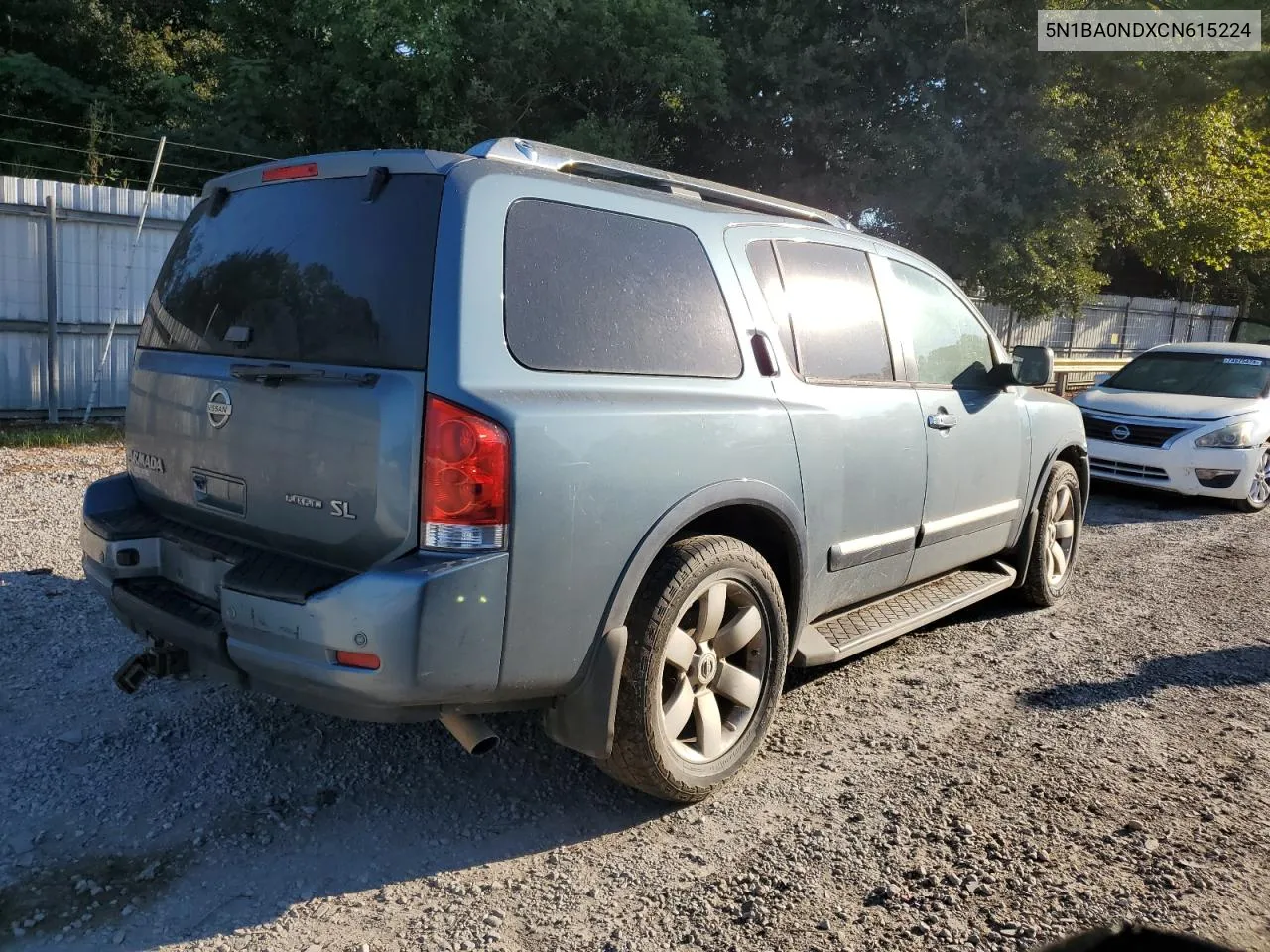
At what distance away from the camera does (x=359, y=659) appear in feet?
8.40

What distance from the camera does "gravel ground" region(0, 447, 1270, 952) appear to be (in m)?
2.65

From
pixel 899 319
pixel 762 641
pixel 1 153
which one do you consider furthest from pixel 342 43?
pixel 762 641

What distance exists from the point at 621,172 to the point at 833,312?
3.62ft

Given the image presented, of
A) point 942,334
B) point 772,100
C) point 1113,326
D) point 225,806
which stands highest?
point 772,100

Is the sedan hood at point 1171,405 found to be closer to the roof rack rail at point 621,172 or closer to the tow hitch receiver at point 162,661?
the roof rack rail at point 621,172

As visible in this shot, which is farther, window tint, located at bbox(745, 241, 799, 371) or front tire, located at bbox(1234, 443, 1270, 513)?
front tire, located at bbox(1234, 443, 1270, 513)

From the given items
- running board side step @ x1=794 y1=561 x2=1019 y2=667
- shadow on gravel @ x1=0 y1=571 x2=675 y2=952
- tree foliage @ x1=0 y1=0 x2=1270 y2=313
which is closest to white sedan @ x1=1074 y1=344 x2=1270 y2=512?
running board side step @ x1=794 y1=561 x2=1019 y2=667

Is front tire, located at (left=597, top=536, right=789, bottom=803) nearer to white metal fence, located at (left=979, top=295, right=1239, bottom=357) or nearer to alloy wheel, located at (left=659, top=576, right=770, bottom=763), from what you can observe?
alloy wheel, located at (left=659, top=576, right=770, bottom=763)

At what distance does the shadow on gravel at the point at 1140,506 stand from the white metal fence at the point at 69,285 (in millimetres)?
9393

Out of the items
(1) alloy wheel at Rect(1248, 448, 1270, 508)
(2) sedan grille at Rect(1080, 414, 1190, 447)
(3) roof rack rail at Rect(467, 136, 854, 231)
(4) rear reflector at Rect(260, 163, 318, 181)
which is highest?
(3) roof rack rail at Rect(467, 136, 854, 231)

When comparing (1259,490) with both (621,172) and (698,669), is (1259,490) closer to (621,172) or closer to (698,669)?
(698,669)

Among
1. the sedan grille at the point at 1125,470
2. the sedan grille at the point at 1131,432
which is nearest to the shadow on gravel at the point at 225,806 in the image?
the sedan grille at the point at 1125,470

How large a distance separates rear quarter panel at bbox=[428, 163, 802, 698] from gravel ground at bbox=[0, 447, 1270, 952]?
0.62 m

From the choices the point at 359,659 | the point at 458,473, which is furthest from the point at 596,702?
the point at 458,473
